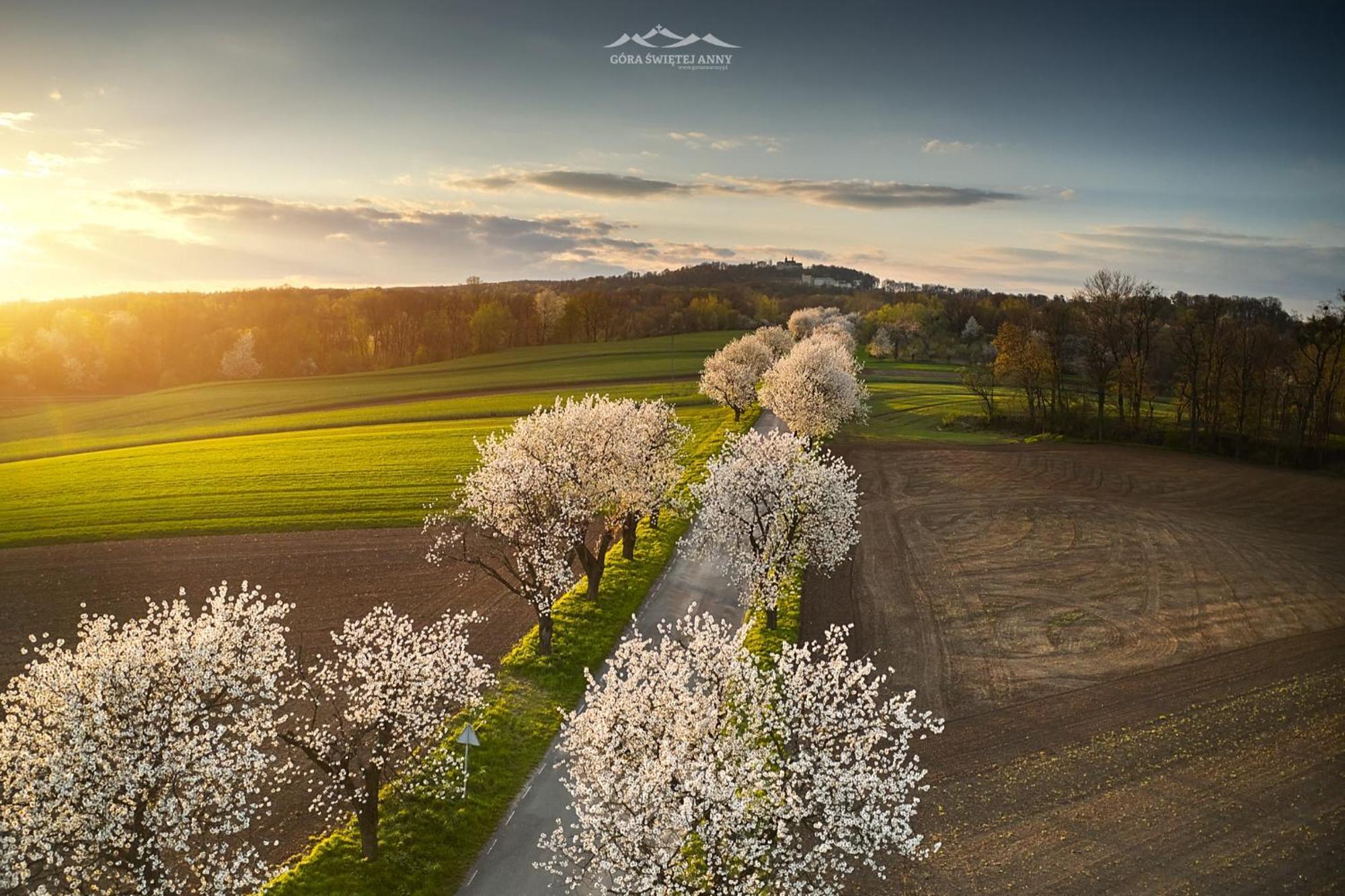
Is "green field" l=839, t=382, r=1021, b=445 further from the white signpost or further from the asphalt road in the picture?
the white signpost

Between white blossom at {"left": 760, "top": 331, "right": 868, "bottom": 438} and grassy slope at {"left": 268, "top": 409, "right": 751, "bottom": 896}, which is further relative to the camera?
white blossom at {"left": 760, "top": 331, "right": 868, "bottom": 438}

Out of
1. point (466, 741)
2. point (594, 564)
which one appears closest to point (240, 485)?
point (594, 564)

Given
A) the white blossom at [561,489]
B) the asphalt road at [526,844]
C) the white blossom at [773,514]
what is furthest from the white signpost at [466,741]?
the white blossom at [773,514]

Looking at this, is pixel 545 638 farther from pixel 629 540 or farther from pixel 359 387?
pixel 359 387

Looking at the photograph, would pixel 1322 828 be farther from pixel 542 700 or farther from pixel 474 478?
pixel 474 478

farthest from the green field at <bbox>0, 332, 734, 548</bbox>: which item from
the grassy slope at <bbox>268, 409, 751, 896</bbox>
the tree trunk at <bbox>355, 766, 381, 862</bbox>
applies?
the tree trunk at <bbox>355, 766, 381, 862</bbox>

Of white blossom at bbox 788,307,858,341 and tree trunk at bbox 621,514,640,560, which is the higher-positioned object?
white blossom at bbox 788,307,858,341

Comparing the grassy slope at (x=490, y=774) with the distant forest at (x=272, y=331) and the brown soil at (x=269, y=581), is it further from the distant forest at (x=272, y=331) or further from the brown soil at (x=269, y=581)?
the distant forest at (x=272, y=331)
